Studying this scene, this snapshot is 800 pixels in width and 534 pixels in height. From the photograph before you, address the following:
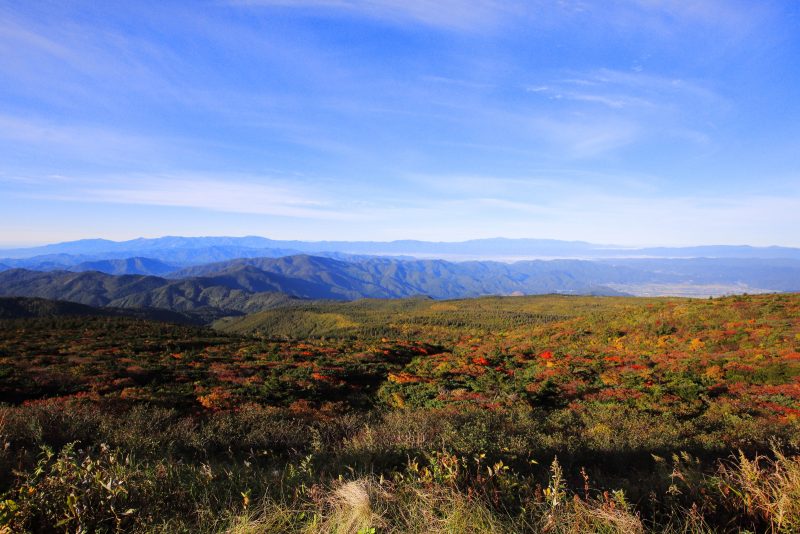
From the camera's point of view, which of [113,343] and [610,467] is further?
[113,343]

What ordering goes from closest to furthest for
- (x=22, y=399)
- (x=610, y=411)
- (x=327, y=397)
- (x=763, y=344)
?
(x=610, y=411)
(x=22, y=399)
(x=327, y=397)
(x=763, y=344)

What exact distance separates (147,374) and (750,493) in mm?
23684

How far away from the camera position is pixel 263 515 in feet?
10.4

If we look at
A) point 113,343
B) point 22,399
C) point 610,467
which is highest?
point 610,467

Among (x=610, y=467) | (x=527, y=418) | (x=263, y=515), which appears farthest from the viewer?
(x=527, y=418)

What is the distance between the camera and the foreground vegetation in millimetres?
3223

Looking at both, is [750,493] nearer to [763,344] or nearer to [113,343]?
[763,344]

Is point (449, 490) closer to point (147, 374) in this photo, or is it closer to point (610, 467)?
point (610, 467)

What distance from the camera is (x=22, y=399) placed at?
14.9m

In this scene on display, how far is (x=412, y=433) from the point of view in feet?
23.8

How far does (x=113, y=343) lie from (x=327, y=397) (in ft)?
85.4

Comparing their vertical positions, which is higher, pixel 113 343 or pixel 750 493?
pixel 750 493

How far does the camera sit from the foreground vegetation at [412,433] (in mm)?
3223

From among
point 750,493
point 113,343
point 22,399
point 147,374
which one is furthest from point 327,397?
point 113,343
